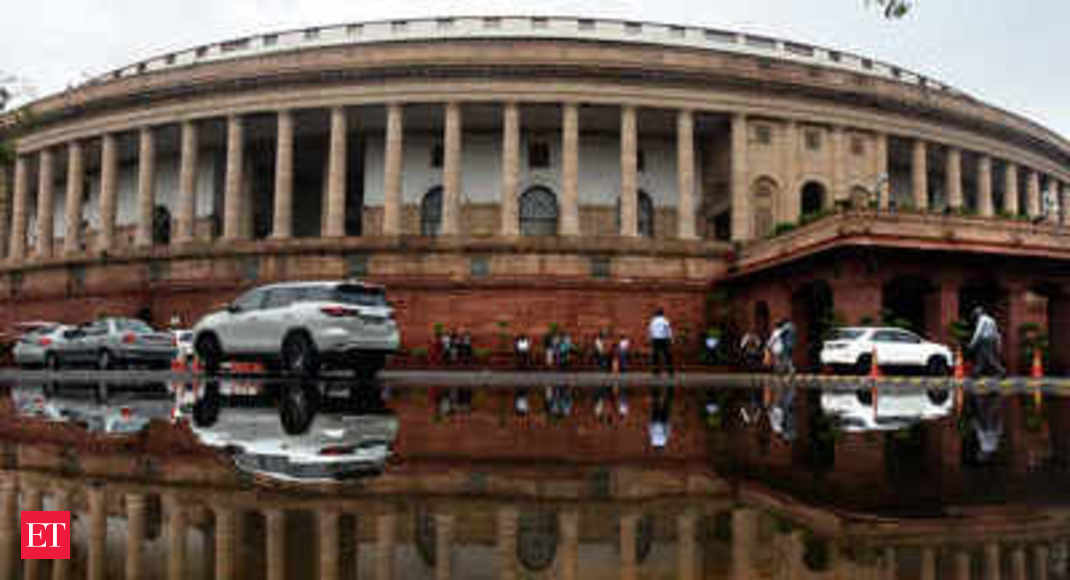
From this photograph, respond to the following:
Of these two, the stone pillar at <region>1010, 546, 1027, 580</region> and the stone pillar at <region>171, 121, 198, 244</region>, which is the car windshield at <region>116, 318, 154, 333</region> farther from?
the stone pillar at <region>1010, 546, 1027, 580</region>

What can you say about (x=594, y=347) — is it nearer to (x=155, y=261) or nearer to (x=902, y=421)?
(x=155, y=261)

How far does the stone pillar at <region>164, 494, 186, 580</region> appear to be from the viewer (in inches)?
113

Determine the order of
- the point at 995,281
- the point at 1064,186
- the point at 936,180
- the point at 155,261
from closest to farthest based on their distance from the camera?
the point at 995,281 → the point at 155,261 → the point at 936,180 → the point at 1064,186

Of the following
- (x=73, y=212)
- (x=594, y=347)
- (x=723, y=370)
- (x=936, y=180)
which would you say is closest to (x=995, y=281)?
(x=723, y=370)

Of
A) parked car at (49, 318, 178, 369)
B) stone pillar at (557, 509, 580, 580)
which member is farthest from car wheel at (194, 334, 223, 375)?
stone pillar at (557, 509, 580, 580)

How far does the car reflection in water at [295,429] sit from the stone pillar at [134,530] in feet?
2.68

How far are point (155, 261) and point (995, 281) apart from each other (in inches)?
1340

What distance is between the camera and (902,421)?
951 centimetres

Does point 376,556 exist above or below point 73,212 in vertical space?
below

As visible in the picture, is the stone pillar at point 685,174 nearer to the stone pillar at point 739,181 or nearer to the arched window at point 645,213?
the stone pillar at point 739,181

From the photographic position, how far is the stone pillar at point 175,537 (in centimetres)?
286

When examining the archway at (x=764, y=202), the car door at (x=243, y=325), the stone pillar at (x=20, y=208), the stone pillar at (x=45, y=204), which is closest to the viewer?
the car door at (x=243, y=325)

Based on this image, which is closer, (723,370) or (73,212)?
(723,370)

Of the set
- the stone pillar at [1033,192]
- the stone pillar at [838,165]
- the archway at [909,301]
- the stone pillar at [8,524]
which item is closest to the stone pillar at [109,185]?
the stone pillar at [838,165]
